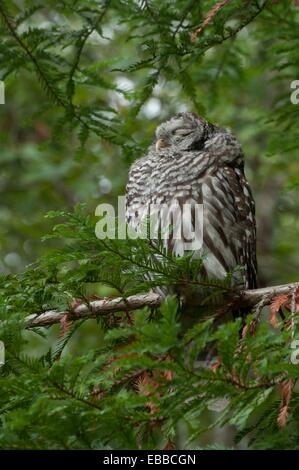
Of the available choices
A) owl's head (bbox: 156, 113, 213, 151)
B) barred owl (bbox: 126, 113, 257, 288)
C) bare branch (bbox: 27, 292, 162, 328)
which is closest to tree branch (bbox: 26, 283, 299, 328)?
bare branch (bbox: 27, 292, 162, 328)

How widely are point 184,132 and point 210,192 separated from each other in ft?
2.20

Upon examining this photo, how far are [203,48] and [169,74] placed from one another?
1.28 ft

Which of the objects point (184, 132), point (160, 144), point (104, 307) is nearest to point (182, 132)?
point (184, 132)

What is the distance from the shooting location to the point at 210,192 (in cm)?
416

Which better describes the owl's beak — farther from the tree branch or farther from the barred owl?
the tree branch

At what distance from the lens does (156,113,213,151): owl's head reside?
182 inches

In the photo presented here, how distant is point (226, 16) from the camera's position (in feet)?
12.2

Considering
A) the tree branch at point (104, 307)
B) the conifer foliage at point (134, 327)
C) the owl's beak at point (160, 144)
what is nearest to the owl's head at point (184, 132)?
the owl's beak at point (160, 144)

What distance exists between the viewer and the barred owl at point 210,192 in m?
4.12

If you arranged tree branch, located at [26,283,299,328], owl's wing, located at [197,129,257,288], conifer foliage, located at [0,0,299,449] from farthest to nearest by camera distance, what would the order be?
owl's wing, located at [197,129,257,288] → tree branch, located at [26,283,299,328] → conifer foliage, located at [0,0,299,449]

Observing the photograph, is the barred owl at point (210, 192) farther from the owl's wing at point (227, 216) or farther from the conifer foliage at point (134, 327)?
the conifer foliage at point (134, 327)

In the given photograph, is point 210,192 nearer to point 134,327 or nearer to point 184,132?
point 184,132
